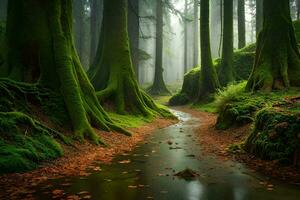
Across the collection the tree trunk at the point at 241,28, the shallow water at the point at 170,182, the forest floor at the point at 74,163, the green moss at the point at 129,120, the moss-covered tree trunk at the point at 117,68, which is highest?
the tree trunk at the point at 241,28

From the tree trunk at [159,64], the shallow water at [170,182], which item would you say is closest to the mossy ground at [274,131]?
the shallow water at [170,182]

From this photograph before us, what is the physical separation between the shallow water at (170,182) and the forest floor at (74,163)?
0.33m

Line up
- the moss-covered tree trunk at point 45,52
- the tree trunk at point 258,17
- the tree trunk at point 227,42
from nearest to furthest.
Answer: the moss-covered tree trunk at point 45,52 < the tree trunk at point 227,42 < the tree trunk at point 258,17

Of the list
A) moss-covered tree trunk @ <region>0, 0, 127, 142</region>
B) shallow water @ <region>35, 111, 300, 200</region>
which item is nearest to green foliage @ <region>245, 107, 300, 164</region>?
shallow water @ <region>35, 111, 300, 200</region>

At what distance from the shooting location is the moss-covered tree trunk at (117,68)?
16.3 m

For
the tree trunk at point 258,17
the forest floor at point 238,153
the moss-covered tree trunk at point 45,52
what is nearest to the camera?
the forest floor at point 238,153

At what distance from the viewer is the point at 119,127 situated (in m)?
12.2

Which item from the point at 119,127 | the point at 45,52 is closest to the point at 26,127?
the point at 45,52

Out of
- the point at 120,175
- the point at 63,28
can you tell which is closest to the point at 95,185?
the point at 120,175

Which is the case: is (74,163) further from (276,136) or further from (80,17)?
(80,17)

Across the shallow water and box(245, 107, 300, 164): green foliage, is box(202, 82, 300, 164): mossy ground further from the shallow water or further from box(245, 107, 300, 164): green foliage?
the shallow water

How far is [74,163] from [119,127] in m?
4.38

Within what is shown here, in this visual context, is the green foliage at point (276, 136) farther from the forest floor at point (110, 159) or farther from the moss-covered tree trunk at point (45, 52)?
the moss-covered tree trunk at point (45, 52)

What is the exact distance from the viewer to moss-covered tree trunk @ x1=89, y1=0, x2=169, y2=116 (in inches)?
643
